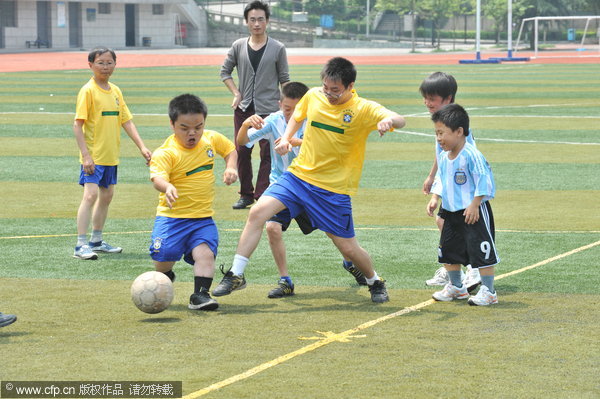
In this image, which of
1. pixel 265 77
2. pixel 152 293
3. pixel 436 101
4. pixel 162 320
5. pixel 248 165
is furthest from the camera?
pixel 248 165

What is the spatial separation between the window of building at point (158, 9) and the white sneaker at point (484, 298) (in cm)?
7954

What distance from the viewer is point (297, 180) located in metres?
7.81

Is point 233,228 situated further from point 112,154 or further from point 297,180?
point 297,180

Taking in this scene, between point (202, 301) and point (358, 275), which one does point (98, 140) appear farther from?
point (358, 275)

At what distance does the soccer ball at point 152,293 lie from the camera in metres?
7.17

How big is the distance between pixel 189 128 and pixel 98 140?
8.07 feet

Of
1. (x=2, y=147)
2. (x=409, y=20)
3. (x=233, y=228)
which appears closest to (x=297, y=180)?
(x=233, y=228)

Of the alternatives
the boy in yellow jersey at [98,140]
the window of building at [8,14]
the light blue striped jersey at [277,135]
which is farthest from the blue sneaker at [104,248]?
the window of building at [8,14]

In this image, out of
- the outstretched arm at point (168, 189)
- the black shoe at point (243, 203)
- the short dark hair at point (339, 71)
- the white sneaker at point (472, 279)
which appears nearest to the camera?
the outstretched arm at point (168, 189)

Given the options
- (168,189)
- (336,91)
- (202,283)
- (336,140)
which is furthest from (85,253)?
→ (336,91)

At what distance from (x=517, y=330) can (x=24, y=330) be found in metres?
3.28

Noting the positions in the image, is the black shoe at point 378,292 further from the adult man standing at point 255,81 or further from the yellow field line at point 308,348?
the adult man standing at point 255,81

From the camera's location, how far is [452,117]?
7.56 metres

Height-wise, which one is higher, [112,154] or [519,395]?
[112,154]
